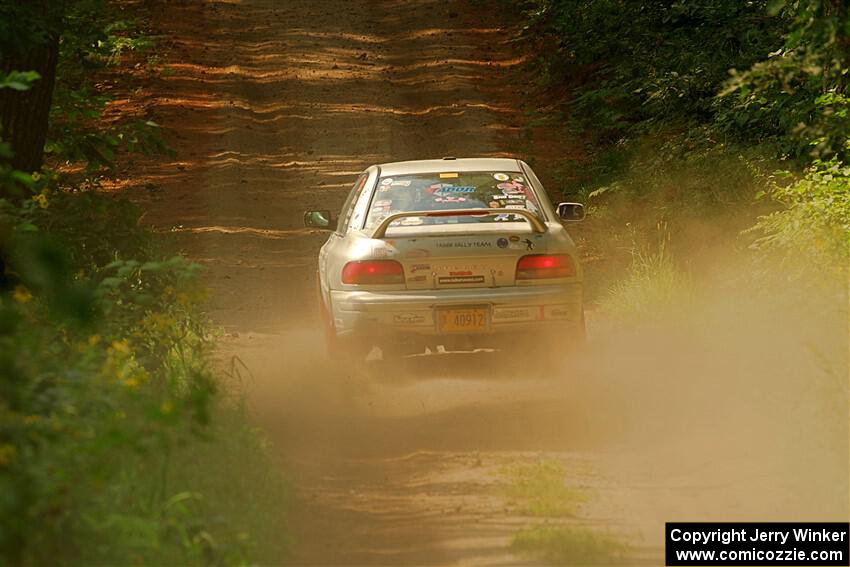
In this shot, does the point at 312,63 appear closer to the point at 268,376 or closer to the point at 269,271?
the point at 269,271

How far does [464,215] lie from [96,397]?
528 cm

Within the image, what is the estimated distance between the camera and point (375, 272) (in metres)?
10.5

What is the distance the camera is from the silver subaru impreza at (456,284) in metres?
10.4

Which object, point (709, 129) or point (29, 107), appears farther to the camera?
point (709, 129)

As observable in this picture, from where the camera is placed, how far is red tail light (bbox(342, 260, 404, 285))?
10430 millimetres

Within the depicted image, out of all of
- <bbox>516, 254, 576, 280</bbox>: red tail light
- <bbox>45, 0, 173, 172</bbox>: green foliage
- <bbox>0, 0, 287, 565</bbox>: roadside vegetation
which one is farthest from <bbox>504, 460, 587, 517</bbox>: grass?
<bbox>45, 0, 173, 172</bbox>: green foliage

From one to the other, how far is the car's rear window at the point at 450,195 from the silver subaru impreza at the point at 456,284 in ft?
0.45

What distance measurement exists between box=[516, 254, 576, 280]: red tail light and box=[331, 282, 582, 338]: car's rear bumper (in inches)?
3.7

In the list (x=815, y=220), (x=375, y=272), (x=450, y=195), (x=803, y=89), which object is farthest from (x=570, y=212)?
(x=803, y=89)

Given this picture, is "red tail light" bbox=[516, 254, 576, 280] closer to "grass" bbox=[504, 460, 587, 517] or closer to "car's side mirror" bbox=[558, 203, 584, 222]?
"car's side mirror" bbox=[558, 203, 584, 222]

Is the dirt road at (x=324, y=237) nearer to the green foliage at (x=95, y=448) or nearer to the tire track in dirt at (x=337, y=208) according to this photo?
the tire track in dirt at (x=337, y=208)

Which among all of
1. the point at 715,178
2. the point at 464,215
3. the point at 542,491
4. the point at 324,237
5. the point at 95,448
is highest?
the point at 324,237

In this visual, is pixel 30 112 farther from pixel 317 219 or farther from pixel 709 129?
pixel 709 129

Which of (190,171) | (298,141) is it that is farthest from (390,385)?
(298,141)
